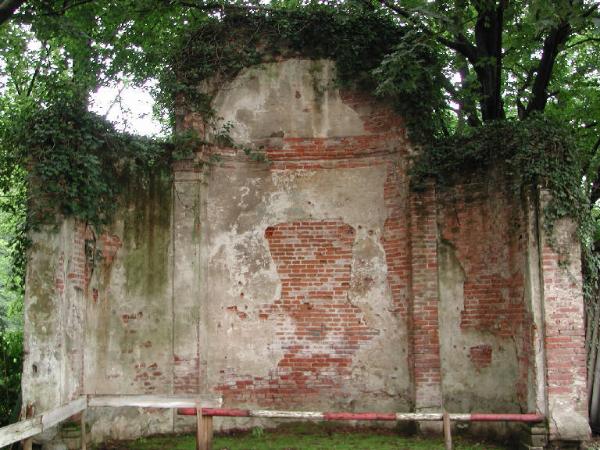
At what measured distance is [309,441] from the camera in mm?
8234

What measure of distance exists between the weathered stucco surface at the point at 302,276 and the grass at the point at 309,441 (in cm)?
30

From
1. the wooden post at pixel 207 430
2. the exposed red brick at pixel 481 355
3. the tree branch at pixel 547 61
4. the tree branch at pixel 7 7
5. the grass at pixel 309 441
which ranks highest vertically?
the tree branch at pixel 547 61

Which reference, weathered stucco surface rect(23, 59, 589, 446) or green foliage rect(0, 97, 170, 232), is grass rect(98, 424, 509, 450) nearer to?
weathered stucco surface rect(23, 59, 589, 446)

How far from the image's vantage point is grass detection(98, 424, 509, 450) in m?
7.89

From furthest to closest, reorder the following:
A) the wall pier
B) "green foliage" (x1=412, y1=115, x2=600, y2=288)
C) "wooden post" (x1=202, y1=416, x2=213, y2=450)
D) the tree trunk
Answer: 1. the tree trunk
2. the wall pier
3. "green foliage" (x1=412, y1=115, x2=600, y2=288)
4. "wooden post" (x1=202, y1=416, x2=213, y2=450)

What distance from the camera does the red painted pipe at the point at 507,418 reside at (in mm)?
6785

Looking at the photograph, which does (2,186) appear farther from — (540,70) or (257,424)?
(540,70)

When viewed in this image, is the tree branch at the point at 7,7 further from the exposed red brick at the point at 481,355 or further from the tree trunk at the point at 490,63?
the exposed red brick at the point at 481,355

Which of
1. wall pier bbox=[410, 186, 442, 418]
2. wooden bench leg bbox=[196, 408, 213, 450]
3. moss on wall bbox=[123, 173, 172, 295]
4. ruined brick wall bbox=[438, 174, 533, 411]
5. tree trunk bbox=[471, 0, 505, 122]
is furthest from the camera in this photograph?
tree trunk bbox=[471, 0, 505, 122]

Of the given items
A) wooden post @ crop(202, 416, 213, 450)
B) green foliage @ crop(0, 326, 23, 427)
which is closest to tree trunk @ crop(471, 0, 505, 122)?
wooden post @ crop(202, 416, 213, 450)

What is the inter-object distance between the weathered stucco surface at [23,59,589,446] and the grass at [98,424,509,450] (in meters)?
0.30

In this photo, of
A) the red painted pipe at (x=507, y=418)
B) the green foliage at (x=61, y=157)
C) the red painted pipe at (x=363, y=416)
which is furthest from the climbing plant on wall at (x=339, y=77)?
the red painted pipe at (x=363, y=416)

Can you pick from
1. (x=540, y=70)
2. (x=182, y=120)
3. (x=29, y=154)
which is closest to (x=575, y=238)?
(x=540, y=70)

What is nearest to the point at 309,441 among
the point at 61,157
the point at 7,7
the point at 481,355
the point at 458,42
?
the point at 481,355
